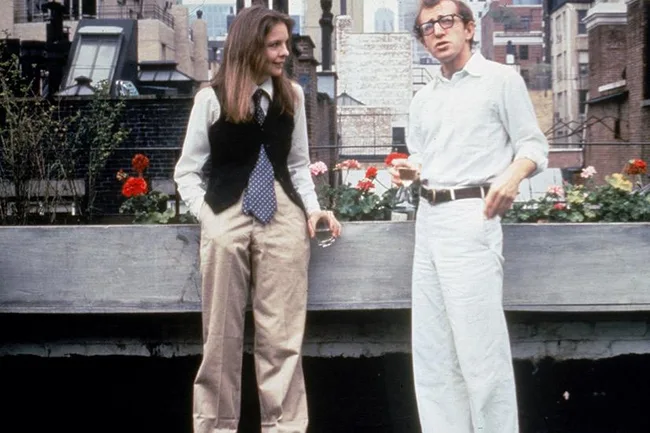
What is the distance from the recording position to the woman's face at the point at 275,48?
3.46 m

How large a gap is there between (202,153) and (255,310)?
64cm

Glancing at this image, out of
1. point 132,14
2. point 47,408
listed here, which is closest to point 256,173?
point 47,408

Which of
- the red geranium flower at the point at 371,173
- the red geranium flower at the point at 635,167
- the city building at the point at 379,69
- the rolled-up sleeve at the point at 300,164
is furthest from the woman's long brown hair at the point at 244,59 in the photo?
the city building at the point at 379,69

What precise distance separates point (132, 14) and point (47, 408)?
32956mm

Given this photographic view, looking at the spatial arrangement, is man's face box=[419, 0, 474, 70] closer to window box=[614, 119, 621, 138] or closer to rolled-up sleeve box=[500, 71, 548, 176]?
rolled-up sleeve box=[500, 71, 548, 176]

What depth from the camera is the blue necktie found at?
353 cm

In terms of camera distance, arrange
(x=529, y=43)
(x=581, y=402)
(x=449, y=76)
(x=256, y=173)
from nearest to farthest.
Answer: (x=449, y=76)
(x=256, y=173)
(x=581, y=402)
(x=529, y=43)

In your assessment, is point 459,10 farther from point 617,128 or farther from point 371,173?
point 617,128

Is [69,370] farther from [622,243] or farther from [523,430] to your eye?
[622,243]

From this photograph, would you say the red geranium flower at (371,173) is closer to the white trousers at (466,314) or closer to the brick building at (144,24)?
the white trousers at (466,314)

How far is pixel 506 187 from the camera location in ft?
10.2

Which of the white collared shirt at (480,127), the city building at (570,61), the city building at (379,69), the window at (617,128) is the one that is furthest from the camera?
the city building at (570,61)

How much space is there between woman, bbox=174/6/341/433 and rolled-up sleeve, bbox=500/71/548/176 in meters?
0.87

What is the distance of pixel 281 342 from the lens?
359 centimetres
